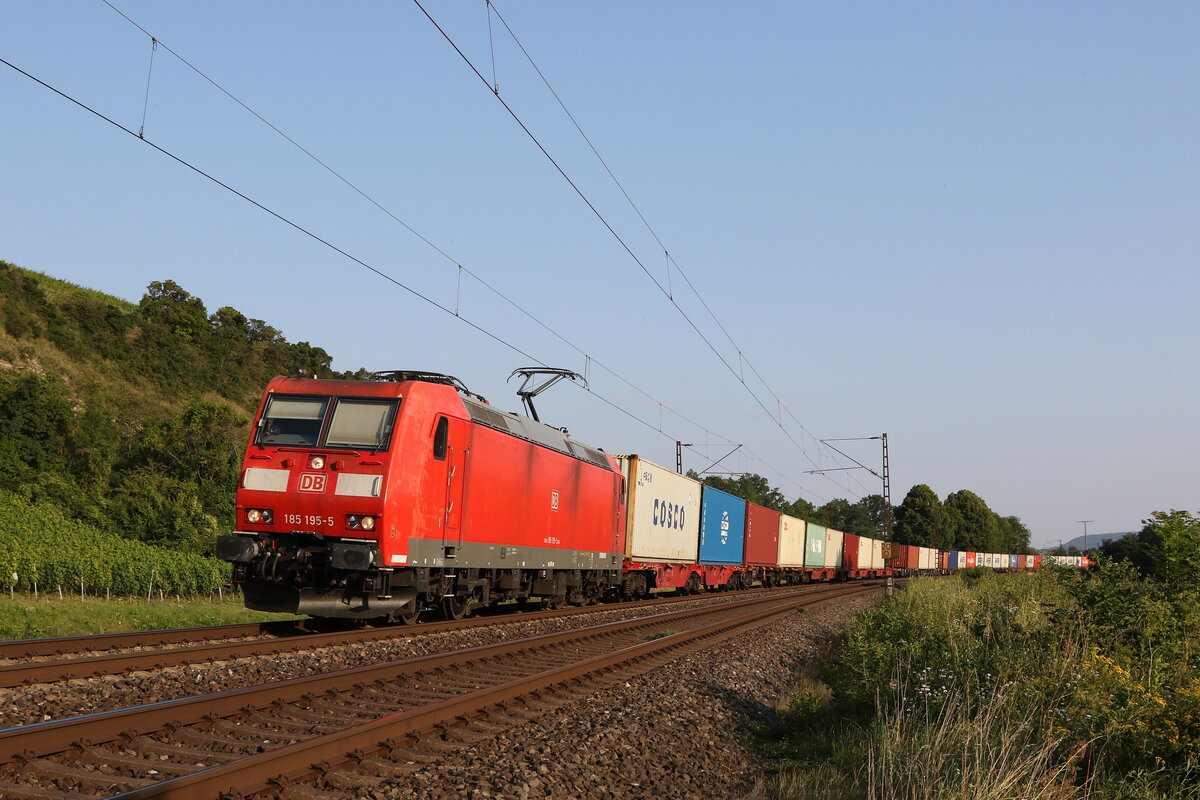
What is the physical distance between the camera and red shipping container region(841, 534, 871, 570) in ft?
191

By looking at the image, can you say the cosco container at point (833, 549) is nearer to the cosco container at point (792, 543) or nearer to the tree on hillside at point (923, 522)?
the cosco container at point (792, 543)

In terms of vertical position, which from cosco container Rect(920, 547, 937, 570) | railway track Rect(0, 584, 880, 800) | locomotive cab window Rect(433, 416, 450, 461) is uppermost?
locomotive cab window Rect(433, 416, 450, 461)

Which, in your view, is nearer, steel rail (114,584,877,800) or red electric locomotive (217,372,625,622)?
steel rail (114,584,877,800)

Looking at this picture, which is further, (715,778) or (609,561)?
(609,561)

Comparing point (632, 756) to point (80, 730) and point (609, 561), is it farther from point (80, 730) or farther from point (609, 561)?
point (609, 561)

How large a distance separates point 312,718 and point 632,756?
2697mm

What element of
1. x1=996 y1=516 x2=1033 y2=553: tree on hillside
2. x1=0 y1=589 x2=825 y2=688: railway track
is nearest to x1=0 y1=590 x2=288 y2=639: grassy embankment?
x1=0 y1=589 x2=825 y2=688: railway track

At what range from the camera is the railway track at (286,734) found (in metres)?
5.63

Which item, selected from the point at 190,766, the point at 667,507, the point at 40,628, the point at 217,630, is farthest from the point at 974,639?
the point at 667,507

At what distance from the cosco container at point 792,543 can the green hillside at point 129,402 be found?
24047mm

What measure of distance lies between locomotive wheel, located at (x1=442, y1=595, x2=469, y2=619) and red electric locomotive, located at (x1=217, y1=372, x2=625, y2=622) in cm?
11

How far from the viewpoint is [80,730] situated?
20.7 ft

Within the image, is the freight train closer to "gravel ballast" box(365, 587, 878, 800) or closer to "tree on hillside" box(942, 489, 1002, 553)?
"gravel ballast" box(365, 587, 878, 800)

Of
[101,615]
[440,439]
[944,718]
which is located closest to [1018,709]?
[944,718]
